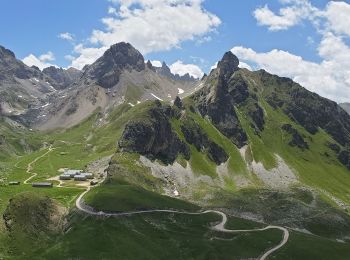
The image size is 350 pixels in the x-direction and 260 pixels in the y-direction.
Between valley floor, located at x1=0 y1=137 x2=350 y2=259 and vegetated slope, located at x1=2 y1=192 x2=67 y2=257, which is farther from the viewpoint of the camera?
vegetated slope, located at x1=2 y1=192 x2=67 y2=257

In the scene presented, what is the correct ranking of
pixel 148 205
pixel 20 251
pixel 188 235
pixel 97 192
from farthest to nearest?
pixel 97 192 < pixel 148 205 < pixel 188 235 < pixel 20 251

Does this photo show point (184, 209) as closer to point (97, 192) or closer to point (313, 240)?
point (97, 192)

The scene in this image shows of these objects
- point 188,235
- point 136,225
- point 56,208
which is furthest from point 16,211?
point 188,235

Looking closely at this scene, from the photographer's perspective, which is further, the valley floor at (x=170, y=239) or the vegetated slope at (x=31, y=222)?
the vegetated slope at (x=31, y=222)

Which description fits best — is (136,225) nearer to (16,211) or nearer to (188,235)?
(188,235)

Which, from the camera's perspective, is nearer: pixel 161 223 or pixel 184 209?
pixel 161 223

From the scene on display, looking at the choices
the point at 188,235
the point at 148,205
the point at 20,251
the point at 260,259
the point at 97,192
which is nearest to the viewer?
the point at 20,251

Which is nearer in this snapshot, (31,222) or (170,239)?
(31,222)

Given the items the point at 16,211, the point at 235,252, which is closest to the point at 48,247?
the point at 16,211

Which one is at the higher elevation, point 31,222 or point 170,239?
point 31,222
